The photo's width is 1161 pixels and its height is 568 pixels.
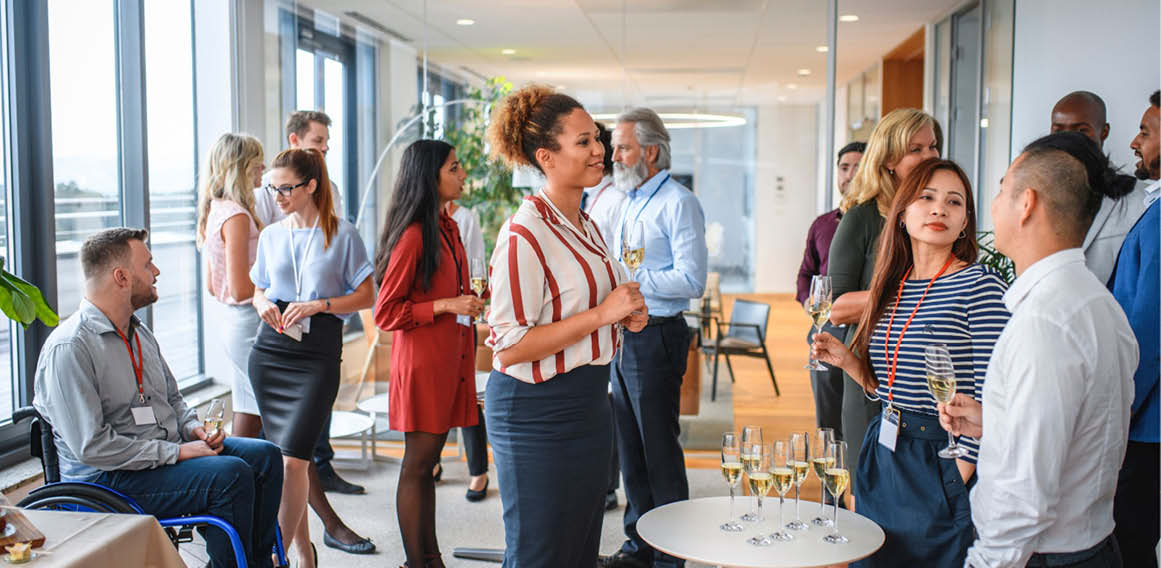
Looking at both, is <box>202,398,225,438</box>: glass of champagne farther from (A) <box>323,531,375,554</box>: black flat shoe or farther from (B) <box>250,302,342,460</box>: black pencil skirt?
(A) <box>323,531,375,554</box>: black flat shoe

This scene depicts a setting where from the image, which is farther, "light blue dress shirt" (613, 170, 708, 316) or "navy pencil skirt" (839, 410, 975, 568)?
"light blue dress shirt" (613, 170, 708, 316)

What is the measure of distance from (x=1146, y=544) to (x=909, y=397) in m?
0.90

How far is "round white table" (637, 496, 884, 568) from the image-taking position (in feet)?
6.90

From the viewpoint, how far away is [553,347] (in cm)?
227

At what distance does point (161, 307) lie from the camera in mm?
5328

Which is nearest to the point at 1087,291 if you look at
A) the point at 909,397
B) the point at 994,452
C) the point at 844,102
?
the point at 994,452

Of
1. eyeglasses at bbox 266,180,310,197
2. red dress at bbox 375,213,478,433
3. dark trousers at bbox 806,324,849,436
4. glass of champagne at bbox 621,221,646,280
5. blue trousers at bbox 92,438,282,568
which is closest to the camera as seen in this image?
blue trousers at bbox 92,438,282,568

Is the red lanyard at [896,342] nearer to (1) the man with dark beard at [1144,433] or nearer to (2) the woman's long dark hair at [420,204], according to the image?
(1) the man with dark beard at [1144,433]

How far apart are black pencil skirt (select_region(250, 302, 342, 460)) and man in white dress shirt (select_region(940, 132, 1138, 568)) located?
2526mm

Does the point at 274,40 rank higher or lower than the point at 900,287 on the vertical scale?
higher

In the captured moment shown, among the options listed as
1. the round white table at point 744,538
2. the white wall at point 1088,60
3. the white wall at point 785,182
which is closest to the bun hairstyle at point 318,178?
the round white table at point 744,538

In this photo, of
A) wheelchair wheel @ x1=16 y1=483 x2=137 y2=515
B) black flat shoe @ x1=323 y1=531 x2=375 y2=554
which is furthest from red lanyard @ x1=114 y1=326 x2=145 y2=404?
black flat shoe @ x1=323 y1=531 x2=375 y2=554

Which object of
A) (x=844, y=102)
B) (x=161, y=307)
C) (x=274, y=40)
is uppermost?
(x=274, y=40)

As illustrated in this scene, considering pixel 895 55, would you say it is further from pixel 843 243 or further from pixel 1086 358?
pixel 1086 358
